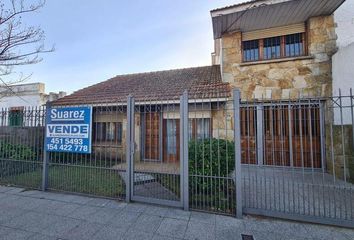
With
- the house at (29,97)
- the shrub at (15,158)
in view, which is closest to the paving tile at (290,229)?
the shrub at (15,158)

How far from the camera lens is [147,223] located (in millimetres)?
3811

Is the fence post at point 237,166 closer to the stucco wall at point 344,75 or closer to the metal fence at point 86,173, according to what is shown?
the metal fence at point 86,173

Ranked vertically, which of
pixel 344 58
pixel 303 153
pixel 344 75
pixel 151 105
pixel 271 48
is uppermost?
pixel 271 48

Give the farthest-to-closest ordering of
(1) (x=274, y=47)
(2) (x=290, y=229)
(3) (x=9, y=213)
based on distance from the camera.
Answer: (1) (x=274, y=47), (3) (x=9, y=213), (2) (x=290, y=229)

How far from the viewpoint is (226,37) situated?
8.55m

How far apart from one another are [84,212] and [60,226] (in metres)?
0.60

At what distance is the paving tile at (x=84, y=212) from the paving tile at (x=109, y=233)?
71cm

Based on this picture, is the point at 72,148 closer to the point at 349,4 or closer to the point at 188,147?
the point at 188,147

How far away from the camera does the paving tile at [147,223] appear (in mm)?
3609

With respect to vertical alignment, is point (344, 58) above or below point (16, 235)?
above

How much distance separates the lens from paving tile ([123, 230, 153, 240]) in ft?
10.9

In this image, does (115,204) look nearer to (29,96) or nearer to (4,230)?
(4,230)

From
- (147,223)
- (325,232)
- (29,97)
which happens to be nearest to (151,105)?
(147,223)

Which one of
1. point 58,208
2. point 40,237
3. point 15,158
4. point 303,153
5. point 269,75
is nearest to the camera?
point 40,237
